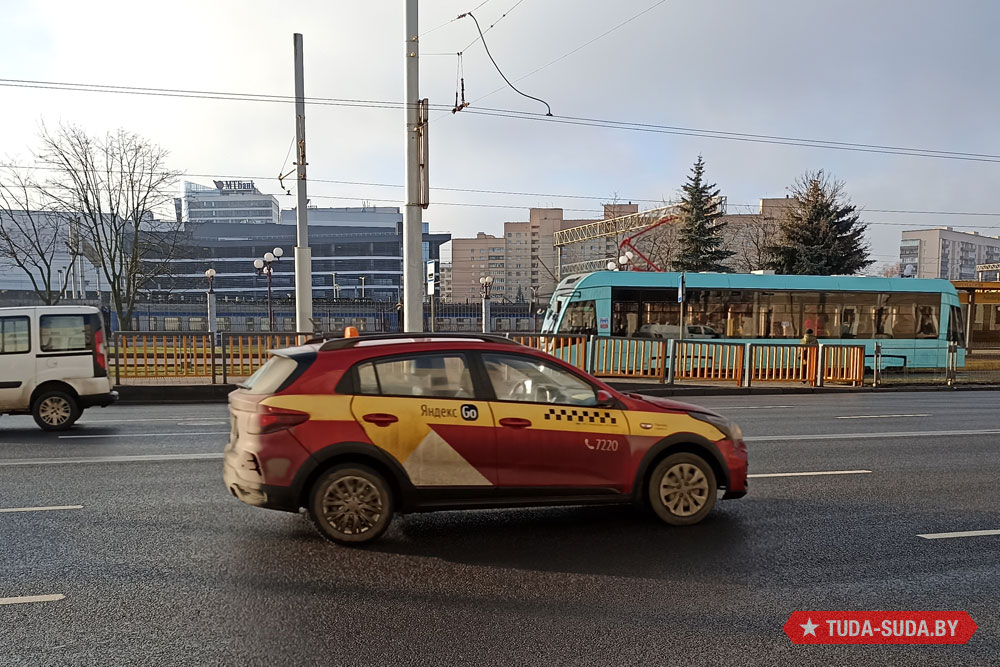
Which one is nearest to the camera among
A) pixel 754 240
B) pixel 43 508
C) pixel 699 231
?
pixel 43 508

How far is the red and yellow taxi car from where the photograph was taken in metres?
5.22

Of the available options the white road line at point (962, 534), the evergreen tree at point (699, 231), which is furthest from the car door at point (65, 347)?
the evergreen tree at point (699, 231)

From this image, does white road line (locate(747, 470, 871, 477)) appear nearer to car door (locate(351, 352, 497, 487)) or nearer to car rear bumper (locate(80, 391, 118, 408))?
car door (locate(351, 352, 497, 487))

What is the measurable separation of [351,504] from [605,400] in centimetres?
214

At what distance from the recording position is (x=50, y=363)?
1100 cm

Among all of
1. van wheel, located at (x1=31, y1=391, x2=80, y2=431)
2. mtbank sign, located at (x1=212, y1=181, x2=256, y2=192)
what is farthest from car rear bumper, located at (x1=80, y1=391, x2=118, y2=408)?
mtbank sign, located at (x1=212, y1=181, x2=256, y2=192)

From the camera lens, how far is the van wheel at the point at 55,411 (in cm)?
1095

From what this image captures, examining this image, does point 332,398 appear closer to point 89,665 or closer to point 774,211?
point 89,665

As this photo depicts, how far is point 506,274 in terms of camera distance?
174 metres

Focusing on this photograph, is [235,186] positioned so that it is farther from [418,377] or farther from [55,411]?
[418,377]

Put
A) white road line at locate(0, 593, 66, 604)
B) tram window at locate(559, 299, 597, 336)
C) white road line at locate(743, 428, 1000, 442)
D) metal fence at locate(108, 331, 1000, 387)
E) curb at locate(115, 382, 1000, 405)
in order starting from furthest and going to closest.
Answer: tram window at locate(559, 299, 597, 336) → metal fence at locate(108, 331, 1000, 387) → curb at locate(115, 382, 1000, 405) → white road line at locate(743, 428, 1000, 442) → white road line at locate(0, 593, 66, 604)

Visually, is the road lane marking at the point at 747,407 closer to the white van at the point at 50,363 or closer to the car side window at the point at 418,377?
the car side window at the point at 418,377

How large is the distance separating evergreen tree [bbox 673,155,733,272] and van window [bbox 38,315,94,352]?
38769 mm
